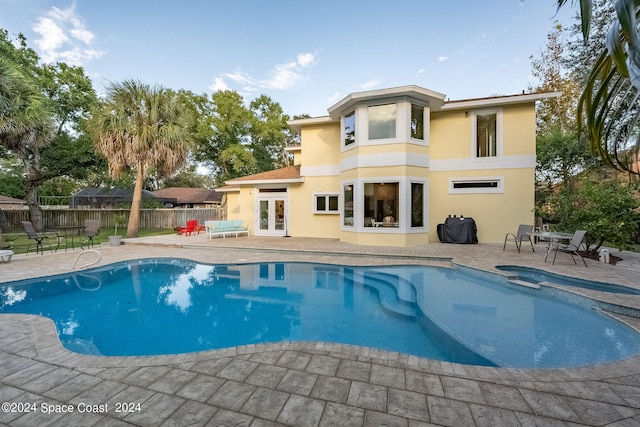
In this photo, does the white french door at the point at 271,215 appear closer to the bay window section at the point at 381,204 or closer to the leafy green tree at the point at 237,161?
the bay window section at the point at 381,204

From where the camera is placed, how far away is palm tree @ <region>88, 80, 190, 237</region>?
12922mm

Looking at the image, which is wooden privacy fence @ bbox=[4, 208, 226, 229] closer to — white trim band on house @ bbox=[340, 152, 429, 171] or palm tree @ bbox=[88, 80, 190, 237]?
palm tree @ bbox=[88, 80, 190, 237]

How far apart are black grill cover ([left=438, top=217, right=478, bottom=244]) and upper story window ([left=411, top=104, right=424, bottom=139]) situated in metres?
3.75

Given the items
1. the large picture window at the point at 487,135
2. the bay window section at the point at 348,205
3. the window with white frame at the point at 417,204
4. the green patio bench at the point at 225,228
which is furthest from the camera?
the green patio bench at the point at 225,228

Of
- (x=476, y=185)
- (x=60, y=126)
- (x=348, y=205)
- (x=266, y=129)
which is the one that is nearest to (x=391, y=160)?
(x=348, y=205)

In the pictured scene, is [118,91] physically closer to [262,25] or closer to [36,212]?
[262,25]

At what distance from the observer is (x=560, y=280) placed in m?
6.78

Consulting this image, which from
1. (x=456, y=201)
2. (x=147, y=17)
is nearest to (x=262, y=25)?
(x=147, y=17)

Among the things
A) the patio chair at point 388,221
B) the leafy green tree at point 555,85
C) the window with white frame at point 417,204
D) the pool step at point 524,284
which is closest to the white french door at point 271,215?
the patio chair at point 388,221

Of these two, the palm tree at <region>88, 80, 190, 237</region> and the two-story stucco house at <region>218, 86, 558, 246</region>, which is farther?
the palm tree at <region>88, 80, 190, 237</region>

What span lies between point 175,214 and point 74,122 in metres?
7.91

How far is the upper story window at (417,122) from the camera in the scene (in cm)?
1127

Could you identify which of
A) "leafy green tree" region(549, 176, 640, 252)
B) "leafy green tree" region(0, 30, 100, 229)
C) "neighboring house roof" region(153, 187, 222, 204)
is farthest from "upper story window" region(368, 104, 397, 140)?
"neighboring house roof" region(153, 187, 222, 204)

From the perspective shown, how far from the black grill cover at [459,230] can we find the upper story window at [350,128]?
17.5 feet
